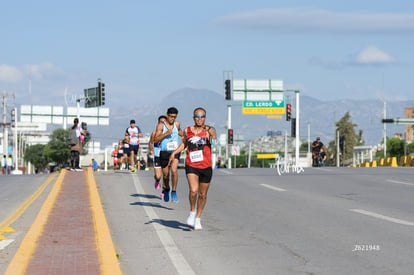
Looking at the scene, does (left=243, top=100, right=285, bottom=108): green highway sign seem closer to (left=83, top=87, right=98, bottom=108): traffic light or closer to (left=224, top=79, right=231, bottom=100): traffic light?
(left=224, top=79, right=231, bottom=100): traffic light

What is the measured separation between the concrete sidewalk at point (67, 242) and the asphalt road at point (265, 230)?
0.25 metres

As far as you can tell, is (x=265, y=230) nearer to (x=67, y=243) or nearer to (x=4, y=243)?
(x=67, y=243)

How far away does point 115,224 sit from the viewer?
45.1 ft

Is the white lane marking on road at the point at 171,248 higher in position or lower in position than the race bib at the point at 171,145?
lower

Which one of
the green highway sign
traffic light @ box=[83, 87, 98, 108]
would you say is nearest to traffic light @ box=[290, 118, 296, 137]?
the green highway sign

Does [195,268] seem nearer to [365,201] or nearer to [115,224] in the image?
[115,224]

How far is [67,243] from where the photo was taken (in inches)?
444

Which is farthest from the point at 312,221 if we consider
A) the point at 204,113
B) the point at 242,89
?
the point at 242,89

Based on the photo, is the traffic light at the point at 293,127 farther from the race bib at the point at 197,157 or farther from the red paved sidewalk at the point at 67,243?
the race bib at the point at 197,157

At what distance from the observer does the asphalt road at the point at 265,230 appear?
968cm

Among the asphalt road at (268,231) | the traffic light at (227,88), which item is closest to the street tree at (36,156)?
the traffic light at (227,88)

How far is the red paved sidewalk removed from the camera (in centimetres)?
936

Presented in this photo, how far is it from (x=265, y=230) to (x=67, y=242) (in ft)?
10.4

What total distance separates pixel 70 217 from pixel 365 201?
270 inches
